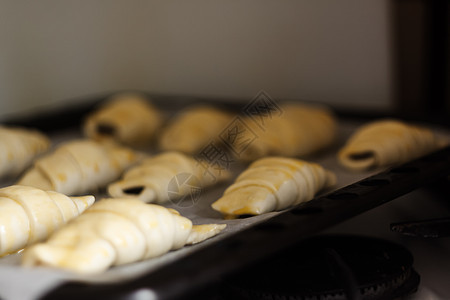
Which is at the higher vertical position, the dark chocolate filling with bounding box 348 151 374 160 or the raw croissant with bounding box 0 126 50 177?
the raw croissant with bounding box 0 126 50 177

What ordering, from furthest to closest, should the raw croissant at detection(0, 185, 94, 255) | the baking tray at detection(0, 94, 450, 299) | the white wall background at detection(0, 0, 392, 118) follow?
the white wall background at detection(0, 0, 392, 118) < the raw croissant at detection(0, 185, 94, 255) < the baking tray at detection(0, 94, 450, 299)

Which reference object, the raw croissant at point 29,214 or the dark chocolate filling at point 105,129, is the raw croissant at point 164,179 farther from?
the dark chocolate filling at point 105,129

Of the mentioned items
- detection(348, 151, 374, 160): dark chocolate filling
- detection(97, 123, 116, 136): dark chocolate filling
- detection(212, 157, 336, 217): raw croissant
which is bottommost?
detection(348, 151, 374, 160): dark chocolate filling

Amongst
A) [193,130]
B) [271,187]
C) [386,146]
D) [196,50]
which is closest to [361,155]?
[386,146]

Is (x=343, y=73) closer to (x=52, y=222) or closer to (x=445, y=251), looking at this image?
(x=445, y=251)

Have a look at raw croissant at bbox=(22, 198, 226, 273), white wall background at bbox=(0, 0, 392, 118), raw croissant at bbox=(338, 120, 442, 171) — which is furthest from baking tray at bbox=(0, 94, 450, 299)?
white wall background at bbox=(0, 0, 392, 118)

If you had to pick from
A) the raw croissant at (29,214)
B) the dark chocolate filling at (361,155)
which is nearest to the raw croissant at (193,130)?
the dark chocolate filling at (361,155)

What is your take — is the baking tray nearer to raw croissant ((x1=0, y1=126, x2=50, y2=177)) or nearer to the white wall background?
raw croissant ((x1=0, y1=126, x2=50, y2=177))
